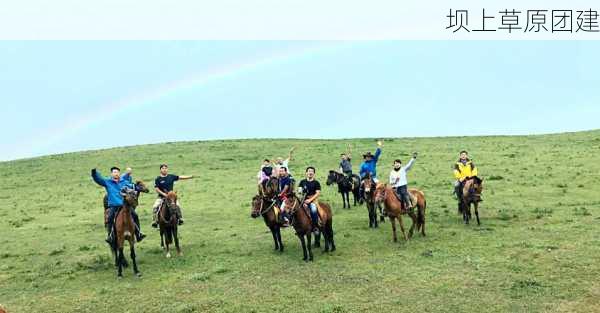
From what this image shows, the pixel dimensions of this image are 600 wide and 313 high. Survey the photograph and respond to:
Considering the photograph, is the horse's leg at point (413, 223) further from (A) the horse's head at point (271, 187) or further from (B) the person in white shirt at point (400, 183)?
(A) the horse's head at point (271, 187)

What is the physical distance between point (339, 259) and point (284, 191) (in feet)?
9.69

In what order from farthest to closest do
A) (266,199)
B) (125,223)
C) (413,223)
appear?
(413,223)
(266,199)
(125,223)

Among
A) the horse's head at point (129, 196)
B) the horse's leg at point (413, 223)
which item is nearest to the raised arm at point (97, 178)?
the horse's head at point (129, 196)

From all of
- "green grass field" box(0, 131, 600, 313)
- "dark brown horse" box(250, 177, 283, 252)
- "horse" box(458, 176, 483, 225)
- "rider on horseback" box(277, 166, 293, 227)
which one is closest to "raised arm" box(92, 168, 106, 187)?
"green grass field" box(0, 131, 600, 313)

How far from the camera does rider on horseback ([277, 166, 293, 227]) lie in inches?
646

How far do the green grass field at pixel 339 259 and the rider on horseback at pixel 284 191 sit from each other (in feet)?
5.12

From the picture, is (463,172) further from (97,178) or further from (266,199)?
(97,178)

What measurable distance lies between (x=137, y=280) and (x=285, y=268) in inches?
185

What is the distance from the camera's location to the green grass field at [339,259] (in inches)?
524

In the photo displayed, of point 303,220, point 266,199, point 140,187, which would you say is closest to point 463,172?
point 303,220

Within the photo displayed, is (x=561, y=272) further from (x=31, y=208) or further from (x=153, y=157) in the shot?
(x=153, y=157)

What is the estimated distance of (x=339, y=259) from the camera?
16.8 metres

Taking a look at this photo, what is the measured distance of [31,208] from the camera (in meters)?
33.0

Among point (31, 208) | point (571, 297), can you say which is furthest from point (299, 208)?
point (31, 208)
